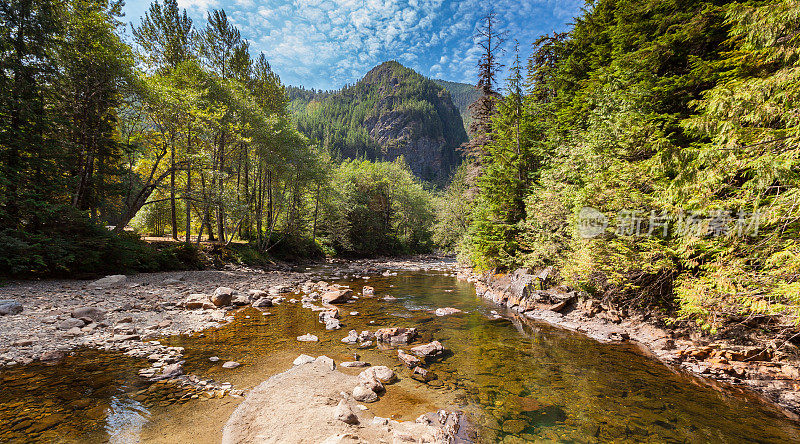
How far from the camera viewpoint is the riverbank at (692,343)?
234 inches

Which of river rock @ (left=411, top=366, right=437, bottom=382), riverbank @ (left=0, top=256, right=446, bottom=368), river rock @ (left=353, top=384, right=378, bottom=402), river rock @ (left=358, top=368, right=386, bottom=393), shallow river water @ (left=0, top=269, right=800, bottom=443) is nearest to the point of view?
shallow river water @ (left=0, top=269, right=800, bottom=443)

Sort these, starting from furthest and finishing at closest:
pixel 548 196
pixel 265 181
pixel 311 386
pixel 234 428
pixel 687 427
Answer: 1. pixel 265 181
2. pixel 548 196
3. pixel 311 386
4. pixel 687 427
5. pixel 234 428

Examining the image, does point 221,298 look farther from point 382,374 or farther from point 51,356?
point 382,374

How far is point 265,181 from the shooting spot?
87.6 feet

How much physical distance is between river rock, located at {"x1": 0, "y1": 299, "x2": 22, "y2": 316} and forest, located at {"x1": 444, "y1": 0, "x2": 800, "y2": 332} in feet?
58.9

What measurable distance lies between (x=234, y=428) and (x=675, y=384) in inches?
363

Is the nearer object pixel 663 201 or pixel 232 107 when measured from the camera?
pixel 663 201

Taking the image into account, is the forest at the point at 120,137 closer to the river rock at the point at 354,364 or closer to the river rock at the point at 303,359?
the river rock at the point at 303,359

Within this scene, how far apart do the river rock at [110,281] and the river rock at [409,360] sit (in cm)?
1353

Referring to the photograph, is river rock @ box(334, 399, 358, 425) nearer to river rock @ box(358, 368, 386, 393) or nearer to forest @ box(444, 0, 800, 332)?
river rock @ box(358, 368, 386, 393)

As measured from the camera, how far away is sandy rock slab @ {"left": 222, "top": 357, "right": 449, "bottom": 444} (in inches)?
158

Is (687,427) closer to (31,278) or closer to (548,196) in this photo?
(548,196)

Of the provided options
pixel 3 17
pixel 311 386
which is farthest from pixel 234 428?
pixel 3 17

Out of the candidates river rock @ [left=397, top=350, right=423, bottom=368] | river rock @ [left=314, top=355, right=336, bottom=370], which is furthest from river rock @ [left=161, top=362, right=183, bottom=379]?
river rock @ [left=397, top=350, right=423, bottom=368]
